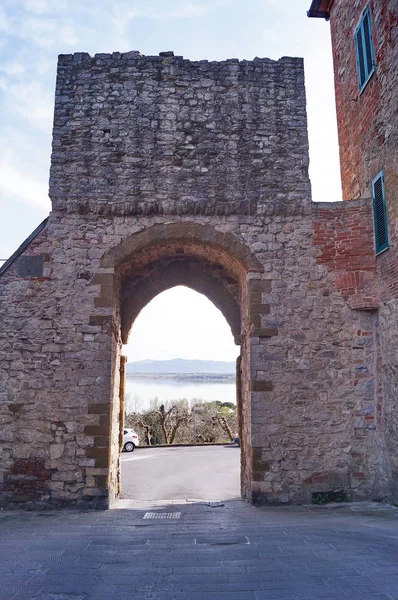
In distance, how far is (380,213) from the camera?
23.3 ft

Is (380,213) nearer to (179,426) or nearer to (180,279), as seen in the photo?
(180,279)

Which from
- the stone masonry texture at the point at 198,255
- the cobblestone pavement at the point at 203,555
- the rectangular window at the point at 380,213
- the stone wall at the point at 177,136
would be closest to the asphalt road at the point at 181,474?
the stone masonry texture at the point at 198,255

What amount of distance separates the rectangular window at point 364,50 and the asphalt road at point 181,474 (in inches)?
292

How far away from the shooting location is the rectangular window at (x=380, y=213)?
6.94 m

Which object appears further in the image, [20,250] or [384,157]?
[20,250]

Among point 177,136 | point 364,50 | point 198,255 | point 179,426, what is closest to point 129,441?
point 179,426

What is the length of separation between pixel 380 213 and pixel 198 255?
2.98 m

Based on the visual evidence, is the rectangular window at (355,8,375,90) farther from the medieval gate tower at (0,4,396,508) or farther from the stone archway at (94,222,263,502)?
the stone archway at (94,222,263,502)

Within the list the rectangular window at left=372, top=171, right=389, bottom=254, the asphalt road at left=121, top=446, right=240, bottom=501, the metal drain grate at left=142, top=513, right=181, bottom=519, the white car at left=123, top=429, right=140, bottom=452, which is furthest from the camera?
the white car at left=123, top=429, right=140, bottom=452

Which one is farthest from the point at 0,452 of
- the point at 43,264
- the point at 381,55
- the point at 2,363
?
the point at 381,55

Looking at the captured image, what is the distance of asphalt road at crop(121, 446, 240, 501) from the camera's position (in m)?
9.13

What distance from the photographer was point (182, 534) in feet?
17.0

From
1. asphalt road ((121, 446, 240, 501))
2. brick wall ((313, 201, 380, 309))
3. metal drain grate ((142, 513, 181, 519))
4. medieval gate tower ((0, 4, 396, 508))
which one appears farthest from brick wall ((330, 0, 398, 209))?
asphalt road ((121, 446, 240, 501))

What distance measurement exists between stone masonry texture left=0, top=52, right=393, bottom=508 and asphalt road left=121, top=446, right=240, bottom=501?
176 centimetres
